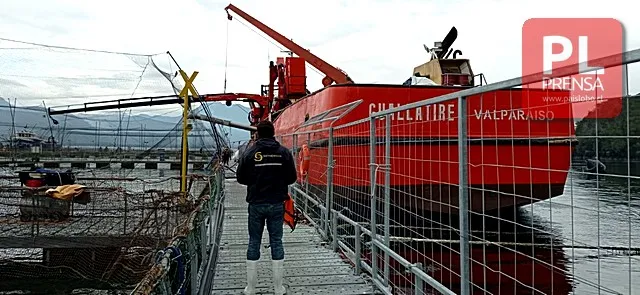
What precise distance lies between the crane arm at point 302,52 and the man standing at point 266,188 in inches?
413

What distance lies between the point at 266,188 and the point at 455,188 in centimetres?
224

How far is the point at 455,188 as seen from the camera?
17.7 feet

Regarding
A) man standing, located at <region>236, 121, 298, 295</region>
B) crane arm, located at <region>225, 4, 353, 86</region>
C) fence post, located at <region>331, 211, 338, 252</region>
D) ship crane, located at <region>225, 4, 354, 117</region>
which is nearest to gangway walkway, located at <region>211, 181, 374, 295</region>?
fence post, located at <region>331, 211, 338, 252</region>

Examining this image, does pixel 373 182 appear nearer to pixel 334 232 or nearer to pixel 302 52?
pixel 334 232

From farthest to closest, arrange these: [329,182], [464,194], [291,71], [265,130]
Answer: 1. [291,71]
2. [329,182]
3. [265,130]
4. [464,194]

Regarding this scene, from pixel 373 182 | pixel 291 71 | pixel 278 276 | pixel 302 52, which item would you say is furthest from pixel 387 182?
pixel 302 52

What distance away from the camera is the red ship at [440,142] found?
130 inches

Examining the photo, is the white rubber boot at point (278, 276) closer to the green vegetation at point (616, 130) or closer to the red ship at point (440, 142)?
the red ship at point (440, 142)

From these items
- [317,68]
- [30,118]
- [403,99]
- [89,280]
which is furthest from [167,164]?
[403,99]

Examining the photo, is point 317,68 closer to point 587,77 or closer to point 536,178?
point 536,178

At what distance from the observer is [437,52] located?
39.4 ft

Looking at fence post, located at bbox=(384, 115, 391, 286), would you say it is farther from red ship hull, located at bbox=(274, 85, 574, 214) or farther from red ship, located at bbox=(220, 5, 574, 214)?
red ship hull, located at bbox=(274, 85, 574, 214)

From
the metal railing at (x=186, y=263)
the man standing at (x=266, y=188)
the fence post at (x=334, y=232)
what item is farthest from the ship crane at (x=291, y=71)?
the man standing at (x=266, y=188)

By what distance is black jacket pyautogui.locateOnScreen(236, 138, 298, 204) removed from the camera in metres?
4.22
